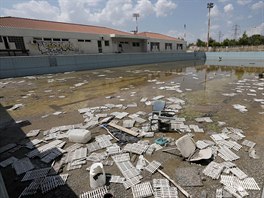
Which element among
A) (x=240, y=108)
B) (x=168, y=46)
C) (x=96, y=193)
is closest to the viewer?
(x=96, y=193)

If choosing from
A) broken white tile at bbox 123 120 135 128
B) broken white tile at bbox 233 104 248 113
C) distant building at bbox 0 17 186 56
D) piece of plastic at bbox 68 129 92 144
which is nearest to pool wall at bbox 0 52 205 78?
distant building at bbox 0 17 186 56

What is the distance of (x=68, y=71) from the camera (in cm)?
1521

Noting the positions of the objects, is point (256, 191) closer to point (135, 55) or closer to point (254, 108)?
point (254, 108)

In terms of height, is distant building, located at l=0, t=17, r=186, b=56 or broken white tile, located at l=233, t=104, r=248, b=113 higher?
distant building, located at l=0, t=17, r=186, b=56

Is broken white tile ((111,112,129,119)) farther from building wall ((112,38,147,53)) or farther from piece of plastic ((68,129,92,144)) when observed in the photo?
building wall ((112,38,147,53))

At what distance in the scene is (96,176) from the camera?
93.8 inches

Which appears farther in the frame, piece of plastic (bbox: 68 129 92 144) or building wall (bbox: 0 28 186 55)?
building wall (bbox: 0 28 186 55)

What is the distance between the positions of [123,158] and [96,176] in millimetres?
751

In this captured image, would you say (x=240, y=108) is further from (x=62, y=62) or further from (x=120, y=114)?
(x=62, y=62)

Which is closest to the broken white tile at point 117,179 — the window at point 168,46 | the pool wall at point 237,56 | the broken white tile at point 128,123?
the broken white tile at point 128,123

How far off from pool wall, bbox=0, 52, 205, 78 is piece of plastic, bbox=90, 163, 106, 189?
13.0m

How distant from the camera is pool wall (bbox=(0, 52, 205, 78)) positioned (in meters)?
12.4

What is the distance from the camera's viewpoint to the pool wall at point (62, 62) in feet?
40.8

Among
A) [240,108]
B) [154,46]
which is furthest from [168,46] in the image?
[240,108]
